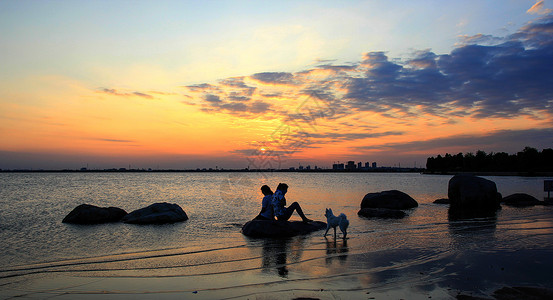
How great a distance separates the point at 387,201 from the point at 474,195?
6085 mm

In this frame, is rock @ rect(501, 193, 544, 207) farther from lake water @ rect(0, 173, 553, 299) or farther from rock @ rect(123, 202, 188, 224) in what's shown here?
rock @ rect(123, 202, 188, 224)

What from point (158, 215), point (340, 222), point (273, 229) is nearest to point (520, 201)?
point (340, 222)

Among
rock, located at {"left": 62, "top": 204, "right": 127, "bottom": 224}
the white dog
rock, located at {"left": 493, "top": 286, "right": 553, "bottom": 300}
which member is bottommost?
rock, located at {"left": 62, "top": 204, "right": 127, "bottom": 224}

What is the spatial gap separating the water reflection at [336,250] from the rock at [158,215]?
32.5 feet

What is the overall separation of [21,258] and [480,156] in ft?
717

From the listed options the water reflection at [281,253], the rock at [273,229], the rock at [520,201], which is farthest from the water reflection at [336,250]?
the rock at [520,201]

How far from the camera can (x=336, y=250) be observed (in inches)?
473

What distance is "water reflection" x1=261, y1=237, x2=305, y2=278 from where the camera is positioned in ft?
32.4

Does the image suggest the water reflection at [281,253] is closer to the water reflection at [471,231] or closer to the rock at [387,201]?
the water reflection at [471,231]

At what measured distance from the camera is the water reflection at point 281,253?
389 inches

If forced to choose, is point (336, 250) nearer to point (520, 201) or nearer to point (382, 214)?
point (382, 214)

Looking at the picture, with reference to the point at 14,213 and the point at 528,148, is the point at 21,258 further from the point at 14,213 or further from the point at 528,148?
the point at 528,148

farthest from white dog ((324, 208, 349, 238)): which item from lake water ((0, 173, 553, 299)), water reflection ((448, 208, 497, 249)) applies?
water reflection ((448, 208, 497, 249))

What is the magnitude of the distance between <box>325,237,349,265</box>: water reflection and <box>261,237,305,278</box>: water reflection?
89cm
